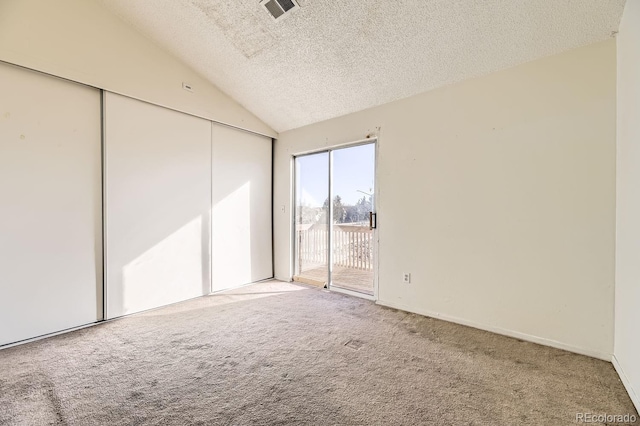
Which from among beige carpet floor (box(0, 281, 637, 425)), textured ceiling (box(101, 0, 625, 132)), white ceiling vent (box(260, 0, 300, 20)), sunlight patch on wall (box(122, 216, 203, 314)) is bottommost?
beige carpet floor (box(0, 281, 637, 425))

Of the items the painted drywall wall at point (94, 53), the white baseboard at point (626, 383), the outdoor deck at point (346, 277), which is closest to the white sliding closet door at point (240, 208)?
the painted drywall wall at point (94, 53)

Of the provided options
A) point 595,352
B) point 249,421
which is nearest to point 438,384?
point 249,421

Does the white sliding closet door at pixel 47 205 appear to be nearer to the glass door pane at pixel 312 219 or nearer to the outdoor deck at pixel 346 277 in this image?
the glass door pane at pixel 312 219

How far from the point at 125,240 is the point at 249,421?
2.35m

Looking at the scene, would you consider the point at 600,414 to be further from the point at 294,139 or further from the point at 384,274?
the point at 294,139

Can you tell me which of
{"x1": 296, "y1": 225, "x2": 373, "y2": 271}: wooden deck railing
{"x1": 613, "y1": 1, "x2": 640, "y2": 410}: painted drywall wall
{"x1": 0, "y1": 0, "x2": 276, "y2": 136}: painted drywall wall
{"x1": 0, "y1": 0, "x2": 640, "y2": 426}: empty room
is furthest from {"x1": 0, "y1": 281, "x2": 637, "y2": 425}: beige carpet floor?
{"x1": 0, "y1": 0, "x2": 276, "y2": 136}: painted drywall wall

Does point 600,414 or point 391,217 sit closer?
point 600,414

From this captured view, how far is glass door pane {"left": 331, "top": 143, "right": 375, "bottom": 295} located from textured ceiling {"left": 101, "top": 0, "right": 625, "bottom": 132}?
0.64 metres

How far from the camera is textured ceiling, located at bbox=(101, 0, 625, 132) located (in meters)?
2.02

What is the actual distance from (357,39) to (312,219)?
8.04 feet

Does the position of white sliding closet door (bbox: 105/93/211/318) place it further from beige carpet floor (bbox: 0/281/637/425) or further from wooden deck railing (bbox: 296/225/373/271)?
wooden deck railing (bbox: 296/225/373/271)

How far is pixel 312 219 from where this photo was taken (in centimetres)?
417

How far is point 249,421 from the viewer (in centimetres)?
143


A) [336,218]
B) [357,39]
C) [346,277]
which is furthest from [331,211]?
[357,39]
